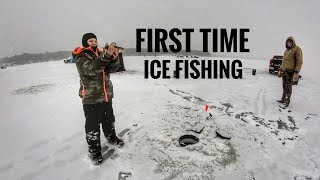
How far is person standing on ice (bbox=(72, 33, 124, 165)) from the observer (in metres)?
4.07

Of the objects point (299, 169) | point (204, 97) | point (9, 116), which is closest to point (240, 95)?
point (204, 97)

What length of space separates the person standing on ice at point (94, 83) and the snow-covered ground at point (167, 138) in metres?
0.50

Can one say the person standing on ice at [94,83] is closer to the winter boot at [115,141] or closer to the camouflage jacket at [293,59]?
the winter boot at [115,141]

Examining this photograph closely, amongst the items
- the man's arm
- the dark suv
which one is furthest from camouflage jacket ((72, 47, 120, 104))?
the dark suv

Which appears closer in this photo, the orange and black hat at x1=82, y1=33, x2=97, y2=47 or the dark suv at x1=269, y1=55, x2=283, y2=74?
the orange and black hat at x1=82, y1=33, x2=97, y2=47

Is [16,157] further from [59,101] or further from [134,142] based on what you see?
[59,101]

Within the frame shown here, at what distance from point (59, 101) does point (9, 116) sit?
158 cm

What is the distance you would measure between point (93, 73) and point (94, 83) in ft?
0.84

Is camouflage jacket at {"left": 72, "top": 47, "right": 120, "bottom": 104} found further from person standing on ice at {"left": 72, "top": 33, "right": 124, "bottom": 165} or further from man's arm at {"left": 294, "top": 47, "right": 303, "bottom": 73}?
man's arm at {"left": 294, "top": 47, "right": 303, "bottom": 73}

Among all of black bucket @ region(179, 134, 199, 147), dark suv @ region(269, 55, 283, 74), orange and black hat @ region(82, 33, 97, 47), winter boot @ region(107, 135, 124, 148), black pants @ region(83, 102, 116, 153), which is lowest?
black bucket @ region(179, 134, 199, 147)

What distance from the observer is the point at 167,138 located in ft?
18.0

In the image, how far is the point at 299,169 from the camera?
15.0ft

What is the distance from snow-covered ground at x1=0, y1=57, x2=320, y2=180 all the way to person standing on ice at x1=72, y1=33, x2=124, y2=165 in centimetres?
50

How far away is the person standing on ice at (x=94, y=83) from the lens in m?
4.07
